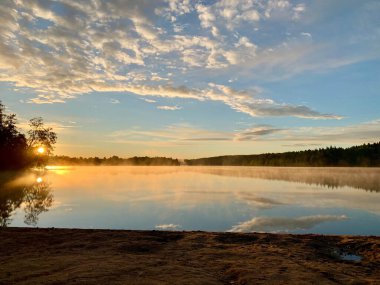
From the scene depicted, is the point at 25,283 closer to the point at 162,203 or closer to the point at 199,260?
the point at 199,260

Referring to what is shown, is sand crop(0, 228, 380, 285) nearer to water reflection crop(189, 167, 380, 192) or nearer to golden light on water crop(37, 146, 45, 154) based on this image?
water reflection crop(189, 167, 380, 192)

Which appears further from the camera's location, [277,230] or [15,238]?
[277,230]

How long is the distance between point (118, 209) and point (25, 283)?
19.3 m

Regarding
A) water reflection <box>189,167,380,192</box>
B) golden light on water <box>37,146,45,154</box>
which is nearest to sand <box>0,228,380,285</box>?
water reflection <box>189,167,380,192</box>

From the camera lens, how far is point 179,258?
13094 mm

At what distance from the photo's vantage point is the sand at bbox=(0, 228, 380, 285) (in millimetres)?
10578

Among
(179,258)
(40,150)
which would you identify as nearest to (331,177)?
(179,258)

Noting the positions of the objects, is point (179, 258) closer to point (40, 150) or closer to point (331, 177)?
point (331, 177)

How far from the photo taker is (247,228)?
70.9 feet

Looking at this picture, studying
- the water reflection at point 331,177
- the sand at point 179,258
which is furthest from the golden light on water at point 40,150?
the sand at point 179,258

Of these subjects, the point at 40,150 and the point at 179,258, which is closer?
the point at 179,258

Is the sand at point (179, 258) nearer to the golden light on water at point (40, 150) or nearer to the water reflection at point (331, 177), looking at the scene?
the water reflection at point (331, 177)

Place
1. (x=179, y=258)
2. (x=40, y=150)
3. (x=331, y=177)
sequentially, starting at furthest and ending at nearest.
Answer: (x=40, y=150) < (x=331, y=177) < (x=179, y=258)

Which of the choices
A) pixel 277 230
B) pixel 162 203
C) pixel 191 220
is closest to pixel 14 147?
pixel 162 203
